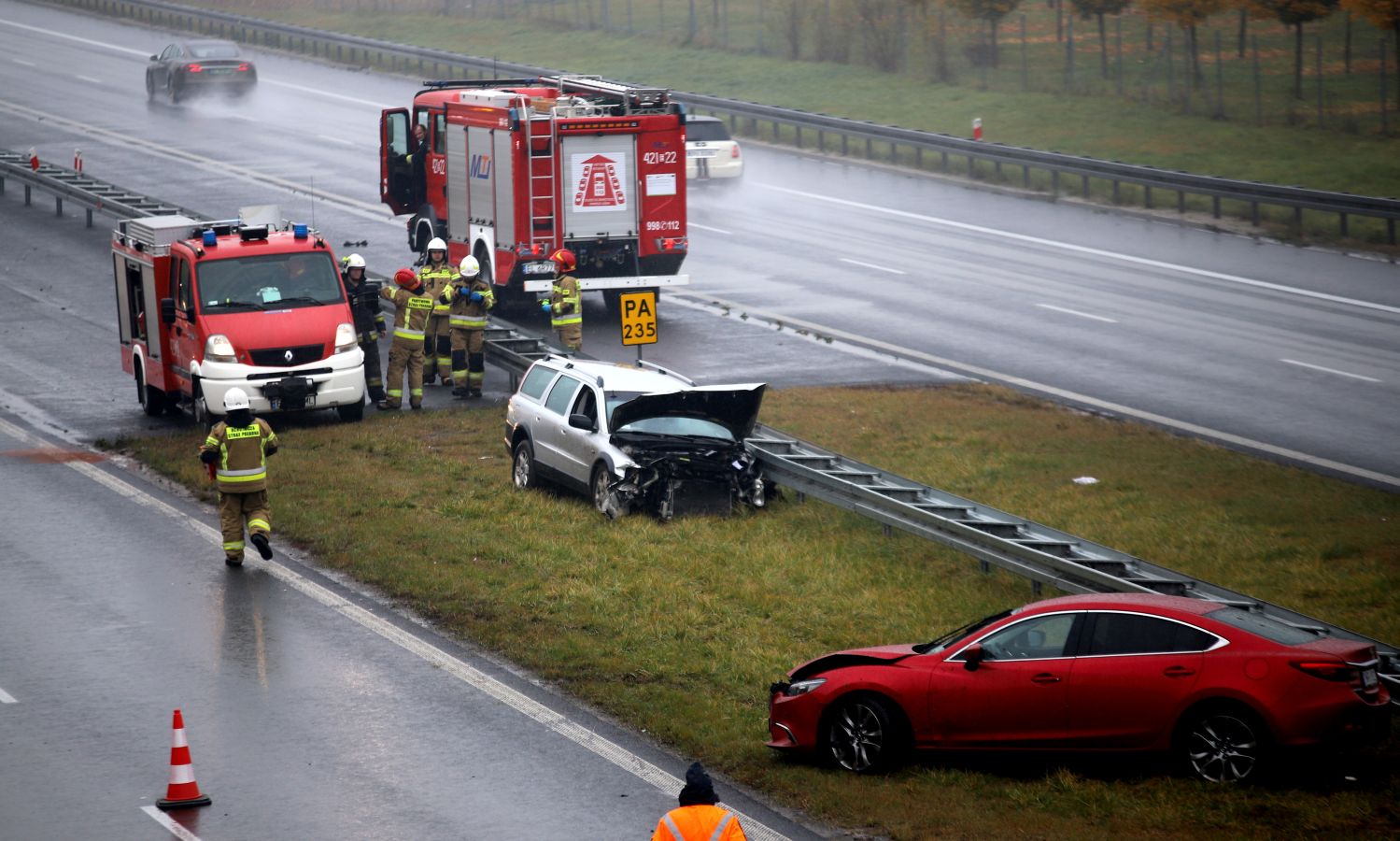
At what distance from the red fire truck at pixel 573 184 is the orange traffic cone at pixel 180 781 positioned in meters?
15.3

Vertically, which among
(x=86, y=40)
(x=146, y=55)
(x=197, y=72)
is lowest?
(x=197, y=72)

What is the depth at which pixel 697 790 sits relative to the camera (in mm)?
7656

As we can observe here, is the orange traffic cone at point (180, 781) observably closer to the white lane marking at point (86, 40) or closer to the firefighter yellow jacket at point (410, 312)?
the firefighter yellow jacket at point (410, 312)

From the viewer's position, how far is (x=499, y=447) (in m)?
20.7

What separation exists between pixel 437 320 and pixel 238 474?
24.5 feet

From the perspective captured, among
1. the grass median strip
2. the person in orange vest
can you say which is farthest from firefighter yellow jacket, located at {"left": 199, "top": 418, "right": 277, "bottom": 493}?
the person in orange vest

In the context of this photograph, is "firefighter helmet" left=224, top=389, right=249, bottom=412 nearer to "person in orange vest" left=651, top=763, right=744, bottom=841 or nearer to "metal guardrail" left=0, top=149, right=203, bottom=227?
"person in orange vest" left=651, top=763, right=744, bottom=841

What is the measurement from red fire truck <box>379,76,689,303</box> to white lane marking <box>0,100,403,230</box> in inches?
273

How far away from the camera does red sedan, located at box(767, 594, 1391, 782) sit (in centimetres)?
1050

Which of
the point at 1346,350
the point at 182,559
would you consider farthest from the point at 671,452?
the point at 1346,350

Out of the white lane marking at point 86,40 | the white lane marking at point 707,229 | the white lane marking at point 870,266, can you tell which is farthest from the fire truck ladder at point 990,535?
the white lane marking at point 86,40

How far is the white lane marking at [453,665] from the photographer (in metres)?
11.5

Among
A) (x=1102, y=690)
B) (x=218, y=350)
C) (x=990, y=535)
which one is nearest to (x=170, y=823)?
(x=1102, y=690)

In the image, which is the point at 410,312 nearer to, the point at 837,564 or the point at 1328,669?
the point at 837,564
